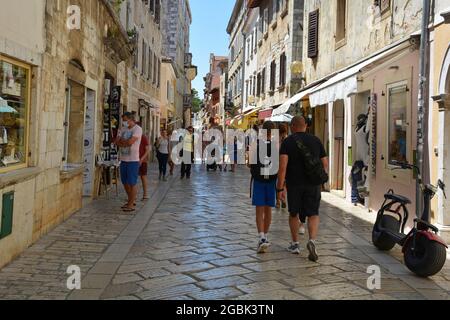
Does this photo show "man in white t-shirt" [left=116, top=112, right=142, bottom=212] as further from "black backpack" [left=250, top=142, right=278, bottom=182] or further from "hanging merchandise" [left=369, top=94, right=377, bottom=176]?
"hanging merchandise" [left=369, top=94, right=377, bottom=176]

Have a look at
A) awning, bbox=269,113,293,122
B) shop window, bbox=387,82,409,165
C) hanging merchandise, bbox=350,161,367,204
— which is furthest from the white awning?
shop window, bbox=387,82,409,165

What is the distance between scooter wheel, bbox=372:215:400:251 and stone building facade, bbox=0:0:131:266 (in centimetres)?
440

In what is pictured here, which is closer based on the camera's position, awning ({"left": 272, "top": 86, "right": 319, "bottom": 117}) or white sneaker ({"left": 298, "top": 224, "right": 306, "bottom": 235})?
white sneaker ({"left": 298, "top": 224, "right": 306, "bottom": 235})

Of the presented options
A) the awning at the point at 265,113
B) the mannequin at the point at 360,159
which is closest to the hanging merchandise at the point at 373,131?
the mannequin at the point at 360,159

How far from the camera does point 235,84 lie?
4250 centimetres

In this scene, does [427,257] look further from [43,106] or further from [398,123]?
Answer: [43,106]

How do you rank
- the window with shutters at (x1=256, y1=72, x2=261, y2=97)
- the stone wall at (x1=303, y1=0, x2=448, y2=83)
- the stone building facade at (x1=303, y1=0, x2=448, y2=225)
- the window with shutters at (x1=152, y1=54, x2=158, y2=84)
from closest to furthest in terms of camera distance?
the stone building facade at (x1=303, y1=0, x2=448, y2=225) < the stone wall at (x1=303, y1=0, x2=448, y2=83) < the window with shutters at (x1=152, y1=54, x2=158, y2=84) < the window with shutters at (x1=256, y1=72, x2=261, y2=97)

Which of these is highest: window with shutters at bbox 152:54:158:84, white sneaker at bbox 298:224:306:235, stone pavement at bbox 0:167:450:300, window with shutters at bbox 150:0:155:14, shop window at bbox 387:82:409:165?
window with shutters at bbox 150:0:155:14

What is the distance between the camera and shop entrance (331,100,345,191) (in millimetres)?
13906
